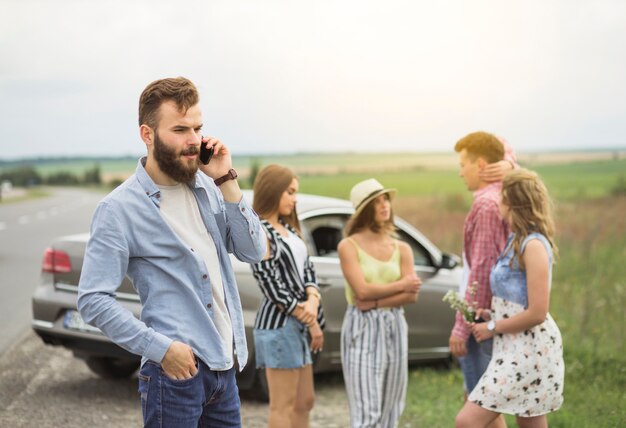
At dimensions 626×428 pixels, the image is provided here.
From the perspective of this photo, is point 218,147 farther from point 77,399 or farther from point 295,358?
point 77,399

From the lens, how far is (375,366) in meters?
5.02

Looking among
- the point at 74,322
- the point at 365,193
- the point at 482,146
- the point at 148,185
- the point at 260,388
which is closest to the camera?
the point at 148,185

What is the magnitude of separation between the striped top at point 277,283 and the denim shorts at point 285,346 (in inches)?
1.7

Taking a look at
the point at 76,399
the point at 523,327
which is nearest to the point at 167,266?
the point at 523,327

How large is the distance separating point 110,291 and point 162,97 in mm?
656

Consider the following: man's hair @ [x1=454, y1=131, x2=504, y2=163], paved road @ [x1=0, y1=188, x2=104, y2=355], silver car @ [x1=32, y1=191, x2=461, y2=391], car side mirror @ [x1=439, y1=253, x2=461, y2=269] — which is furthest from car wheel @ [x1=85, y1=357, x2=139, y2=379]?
man's hair @ [x1=454, y1=131, x2=504, y2=163]

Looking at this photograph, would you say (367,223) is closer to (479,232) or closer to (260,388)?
(479,232)

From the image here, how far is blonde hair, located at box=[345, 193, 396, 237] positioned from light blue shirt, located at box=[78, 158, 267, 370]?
2100 millimetres

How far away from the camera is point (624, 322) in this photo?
29.7ft

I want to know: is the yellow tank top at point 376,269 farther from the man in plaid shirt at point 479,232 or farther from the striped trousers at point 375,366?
the man in plaid shirt at point 479,232

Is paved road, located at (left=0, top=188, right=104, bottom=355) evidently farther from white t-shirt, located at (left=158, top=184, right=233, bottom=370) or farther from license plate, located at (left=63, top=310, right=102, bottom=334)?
white t-shirt, located at (left=158, top=184, right=233, bottom=370)

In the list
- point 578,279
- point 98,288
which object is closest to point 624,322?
point 578,279

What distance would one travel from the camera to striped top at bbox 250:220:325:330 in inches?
198

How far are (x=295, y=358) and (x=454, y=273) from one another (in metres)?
3.01
